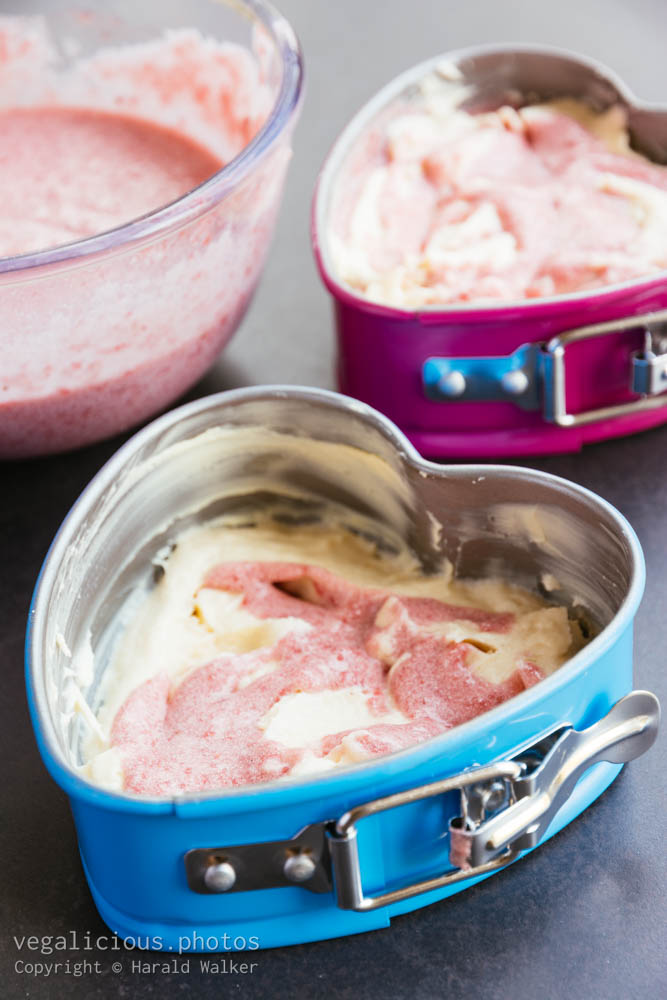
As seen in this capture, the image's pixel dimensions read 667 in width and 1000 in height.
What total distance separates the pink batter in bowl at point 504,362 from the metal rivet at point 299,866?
408 millimetres

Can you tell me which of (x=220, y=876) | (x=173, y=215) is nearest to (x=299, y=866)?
(x=220, y=876)

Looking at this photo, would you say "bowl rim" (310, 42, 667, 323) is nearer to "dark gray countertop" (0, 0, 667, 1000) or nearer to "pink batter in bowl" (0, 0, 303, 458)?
"pink batter in bowl" (0, 0, 303, 458)

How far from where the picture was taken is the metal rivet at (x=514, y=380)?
95cm

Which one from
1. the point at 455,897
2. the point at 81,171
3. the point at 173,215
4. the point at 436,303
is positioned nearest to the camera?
the point at 455,897

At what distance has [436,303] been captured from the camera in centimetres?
99

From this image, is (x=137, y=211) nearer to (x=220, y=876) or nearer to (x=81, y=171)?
(x=81, y=171)

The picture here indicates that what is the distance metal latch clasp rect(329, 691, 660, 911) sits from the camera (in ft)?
2.17

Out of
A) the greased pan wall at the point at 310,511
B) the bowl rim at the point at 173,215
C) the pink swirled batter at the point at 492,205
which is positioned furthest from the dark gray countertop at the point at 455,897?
the bowl rim at the point at 173,215

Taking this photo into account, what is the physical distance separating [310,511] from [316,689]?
193mm

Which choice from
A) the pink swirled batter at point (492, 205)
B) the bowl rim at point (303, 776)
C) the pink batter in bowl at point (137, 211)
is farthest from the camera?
the pink swirled batter at point (492, 205)

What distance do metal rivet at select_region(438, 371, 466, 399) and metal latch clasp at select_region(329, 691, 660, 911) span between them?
12.2 inches

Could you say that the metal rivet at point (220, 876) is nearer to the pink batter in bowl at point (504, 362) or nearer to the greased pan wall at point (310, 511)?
the greased pan wall at point (310, 511)

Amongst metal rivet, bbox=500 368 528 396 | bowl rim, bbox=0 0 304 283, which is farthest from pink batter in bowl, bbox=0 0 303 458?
metal rivet, bbox=500 368 528 396

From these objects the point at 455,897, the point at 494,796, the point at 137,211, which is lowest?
the point at 455,897
